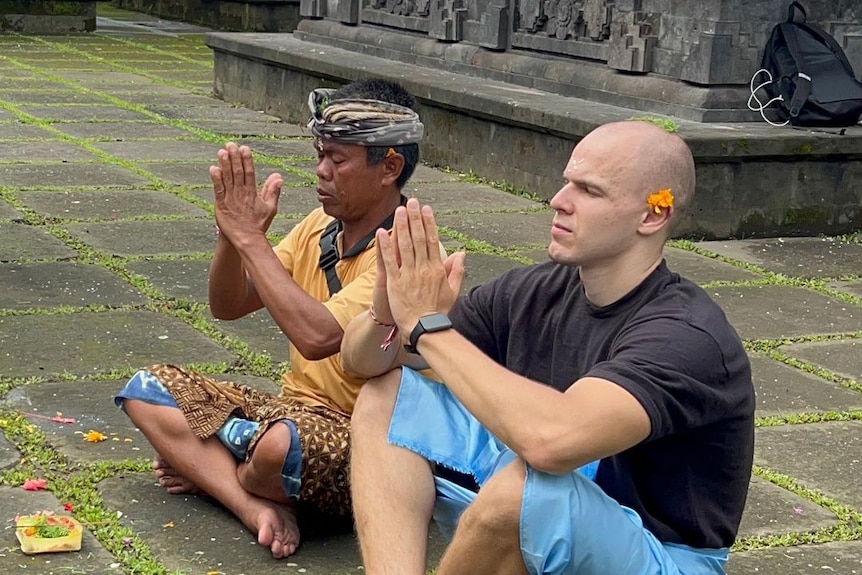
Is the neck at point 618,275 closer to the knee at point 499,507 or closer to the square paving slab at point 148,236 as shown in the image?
the knee at point 499,507

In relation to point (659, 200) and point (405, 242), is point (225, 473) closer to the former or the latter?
point (405, 242)

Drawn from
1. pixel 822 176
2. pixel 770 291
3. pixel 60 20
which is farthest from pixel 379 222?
pixel 60 20

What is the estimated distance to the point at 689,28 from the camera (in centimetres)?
815

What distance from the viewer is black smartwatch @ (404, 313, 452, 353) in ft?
9.61

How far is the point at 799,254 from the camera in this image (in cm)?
754

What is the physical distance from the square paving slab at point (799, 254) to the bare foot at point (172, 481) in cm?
401

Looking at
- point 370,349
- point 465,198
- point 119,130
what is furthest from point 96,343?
point 119,130

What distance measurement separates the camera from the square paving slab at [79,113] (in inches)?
428

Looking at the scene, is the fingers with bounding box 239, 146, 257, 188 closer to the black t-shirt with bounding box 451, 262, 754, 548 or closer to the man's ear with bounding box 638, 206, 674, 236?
the black t-shirt with bounding box 451, 262, 754, 548

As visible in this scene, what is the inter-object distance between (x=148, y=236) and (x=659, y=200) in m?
4.47

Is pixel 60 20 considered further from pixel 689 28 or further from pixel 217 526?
pixel 217 526

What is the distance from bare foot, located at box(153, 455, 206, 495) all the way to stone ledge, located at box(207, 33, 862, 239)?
13.8 feet

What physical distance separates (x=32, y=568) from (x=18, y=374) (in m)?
1.55

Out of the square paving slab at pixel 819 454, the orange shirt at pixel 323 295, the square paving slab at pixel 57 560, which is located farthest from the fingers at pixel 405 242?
the square paving slab at pixel 819 454
